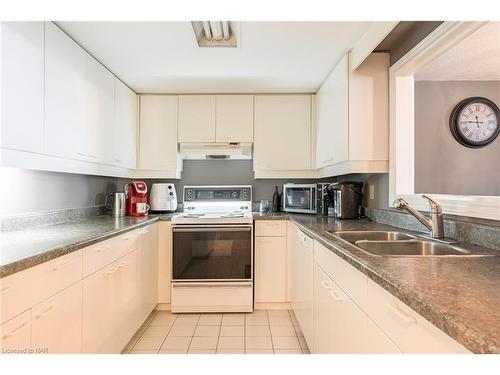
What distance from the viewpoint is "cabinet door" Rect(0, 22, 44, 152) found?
53.6 inches

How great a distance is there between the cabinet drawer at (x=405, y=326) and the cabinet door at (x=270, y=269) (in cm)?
170

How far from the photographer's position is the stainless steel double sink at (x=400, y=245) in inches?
52.1

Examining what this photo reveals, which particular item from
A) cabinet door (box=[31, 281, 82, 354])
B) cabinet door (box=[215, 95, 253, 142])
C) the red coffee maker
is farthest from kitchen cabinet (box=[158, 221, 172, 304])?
cabinet door (box=[31, 281, 82, 354])

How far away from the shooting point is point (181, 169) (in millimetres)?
3258

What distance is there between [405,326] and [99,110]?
7.51 feet

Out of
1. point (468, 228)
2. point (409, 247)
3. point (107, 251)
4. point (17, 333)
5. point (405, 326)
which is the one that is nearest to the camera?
point (405, 326)

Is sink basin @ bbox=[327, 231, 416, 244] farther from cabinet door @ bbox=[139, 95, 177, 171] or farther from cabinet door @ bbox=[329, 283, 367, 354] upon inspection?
cabinet door @ bbox=[139, 95, 177, 171]

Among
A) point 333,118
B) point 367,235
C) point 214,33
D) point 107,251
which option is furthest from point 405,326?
point 333,118

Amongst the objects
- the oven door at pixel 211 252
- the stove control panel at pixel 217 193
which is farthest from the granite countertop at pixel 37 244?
the stove control panel at pixel 217 193

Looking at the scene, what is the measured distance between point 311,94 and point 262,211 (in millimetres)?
1226

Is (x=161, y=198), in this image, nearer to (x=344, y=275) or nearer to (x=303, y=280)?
(x=303, y=280)

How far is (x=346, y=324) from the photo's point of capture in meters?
1.27

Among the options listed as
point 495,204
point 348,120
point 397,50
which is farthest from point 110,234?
point 397,50
